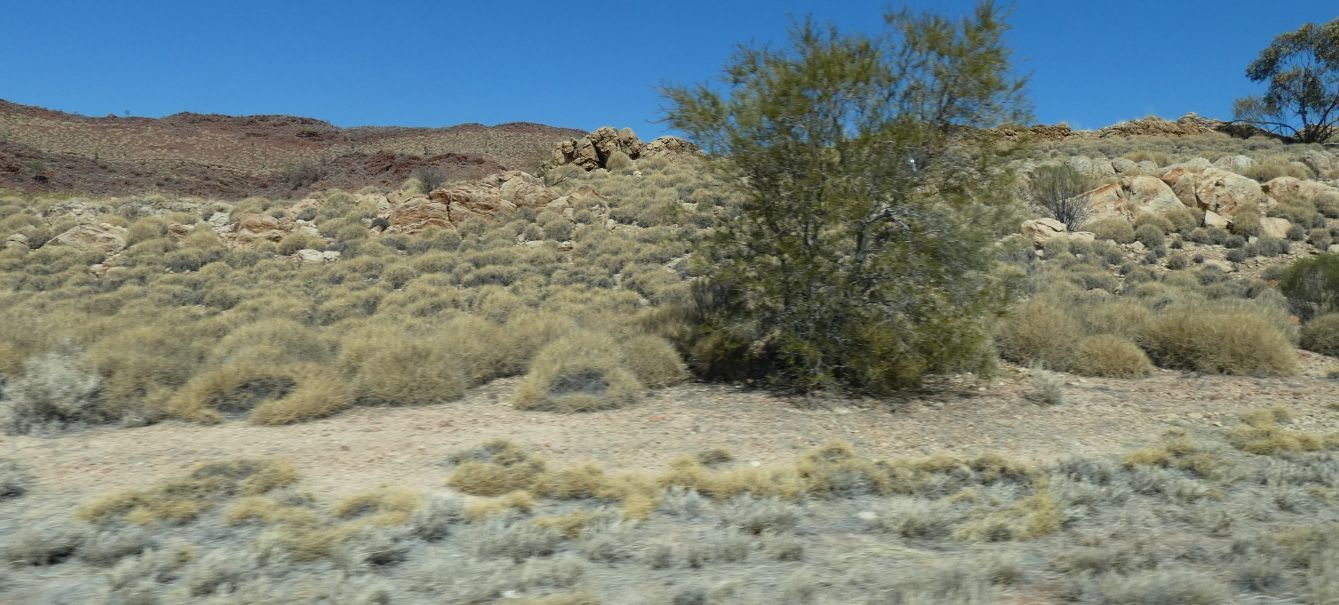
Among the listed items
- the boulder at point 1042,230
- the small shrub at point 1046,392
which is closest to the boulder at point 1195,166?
the boulder at point 1042,230

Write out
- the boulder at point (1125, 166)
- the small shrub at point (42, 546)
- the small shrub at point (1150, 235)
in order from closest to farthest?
the small shrub at point (42, 546)
the small shrub at point (1150, 235)
the boulder at point (1125, 166)

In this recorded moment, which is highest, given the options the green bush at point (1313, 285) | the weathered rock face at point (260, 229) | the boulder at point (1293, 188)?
the boulder at point (1293, 188)

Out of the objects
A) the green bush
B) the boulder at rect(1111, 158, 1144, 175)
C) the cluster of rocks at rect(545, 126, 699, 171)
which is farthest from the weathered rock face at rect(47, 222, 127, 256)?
the boulder at rect(1111, 158, 1144, 175)

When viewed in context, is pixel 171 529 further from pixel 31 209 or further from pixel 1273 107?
pixel 1273 107

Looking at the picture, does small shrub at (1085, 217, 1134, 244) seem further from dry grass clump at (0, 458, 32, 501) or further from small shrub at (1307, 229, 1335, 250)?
dry grass clump at (0, 458, 32, 501)

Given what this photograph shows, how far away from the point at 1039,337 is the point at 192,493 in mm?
11533

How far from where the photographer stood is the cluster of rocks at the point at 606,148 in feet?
118

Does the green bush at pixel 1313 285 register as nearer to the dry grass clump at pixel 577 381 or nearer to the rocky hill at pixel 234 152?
the dry grass clump at pixel 577 381

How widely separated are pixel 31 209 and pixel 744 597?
34.2 m

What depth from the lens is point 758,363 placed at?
11.9 meters

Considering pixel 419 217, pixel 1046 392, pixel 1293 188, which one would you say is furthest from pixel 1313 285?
Answer: pixel 419 217

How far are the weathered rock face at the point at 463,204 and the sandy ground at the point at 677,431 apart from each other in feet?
52.2

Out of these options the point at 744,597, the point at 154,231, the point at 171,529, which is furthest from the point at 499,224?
the point at 744,597

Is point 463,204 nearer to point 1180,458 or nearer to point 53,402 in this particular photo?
point 53,402
